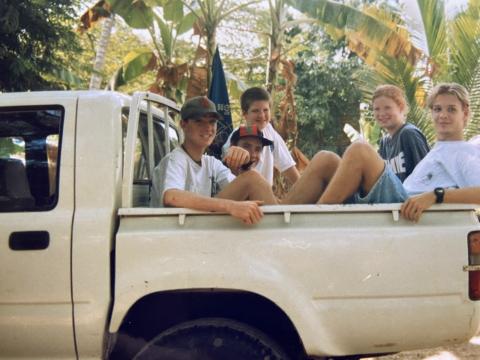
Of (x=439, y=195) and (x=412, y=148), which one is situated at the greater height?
(x=412, y=148)

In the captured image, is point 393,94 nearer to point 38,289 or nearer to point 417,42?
point 38,289

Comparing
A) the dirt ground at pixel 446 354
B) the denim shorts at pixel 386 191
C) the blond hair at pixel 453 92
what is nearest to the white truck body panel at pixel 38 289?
the denim shorts at pixel 386 191

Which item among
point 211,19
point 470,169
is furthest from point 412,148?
point 211,19

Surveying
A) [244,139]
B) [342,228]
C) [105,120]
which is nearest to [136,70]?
[244,139]

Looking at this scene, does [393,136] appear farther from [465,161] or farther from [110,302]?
[110,302]

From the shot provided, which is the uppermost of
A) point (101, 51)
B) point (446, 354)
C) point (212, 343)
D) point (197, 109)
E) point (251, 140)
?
point (101, 51)

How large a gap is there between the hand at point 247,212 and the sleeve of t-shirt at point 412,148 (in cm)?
161

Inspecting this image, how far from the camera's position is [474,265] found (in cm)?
242

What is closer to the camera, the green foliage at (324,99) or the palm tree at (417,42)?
the palm tree at (417,42)

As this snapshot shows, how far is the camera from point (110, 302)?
8.30ft

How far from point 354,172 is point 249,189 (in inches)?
22.2

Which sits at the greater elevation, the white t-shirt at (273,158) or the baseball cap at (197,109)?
the baseball cap at (197,109)

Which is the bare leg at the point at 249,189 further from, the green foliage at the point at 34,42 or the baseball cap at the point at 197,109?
the green foliage at the point at 34,42

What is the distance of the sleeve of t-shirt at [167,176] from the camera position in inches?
116
